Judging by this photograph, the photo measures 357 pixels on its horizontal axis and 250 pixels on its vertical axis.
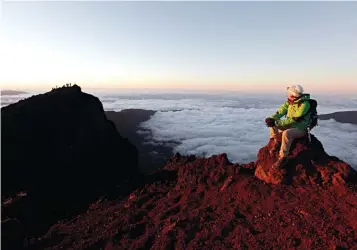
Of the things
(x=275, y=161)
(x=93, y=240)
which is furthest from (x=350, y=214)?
(x=93, y=240)

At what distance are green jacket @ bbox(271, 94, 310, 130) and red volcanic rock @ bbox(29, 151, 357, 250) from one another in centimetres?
82

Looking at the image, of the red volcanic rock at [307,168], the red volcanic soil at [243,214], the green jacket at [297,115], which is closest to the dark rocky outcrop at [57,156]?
the red volcanic soil at [243,214]

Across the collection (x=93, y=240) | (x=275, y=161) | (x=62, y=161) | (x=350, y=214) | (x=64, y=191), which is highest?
(x=275, y=161)

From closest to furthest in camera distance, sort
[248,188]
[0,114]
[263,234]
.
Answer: [263,234]
[248,188]
[0,114]

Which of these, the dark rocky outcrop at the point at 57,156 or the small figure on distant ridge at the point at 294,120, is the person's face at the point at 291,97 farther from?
the dark rocky outcrop at the point at 57,156

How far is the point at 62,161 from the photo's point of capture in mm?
18688

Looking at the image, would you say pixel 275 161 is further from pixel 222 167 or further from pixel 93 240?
pixel 93 240

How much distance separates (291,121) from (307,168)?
4.37 ft

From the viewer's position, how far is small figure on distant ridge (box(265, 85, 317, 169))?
294 inches

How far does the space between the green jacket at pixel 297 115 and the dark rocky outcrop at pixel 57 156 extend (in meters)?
10.2

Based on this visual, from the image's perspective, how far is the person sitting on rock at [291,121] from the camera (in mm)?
7457

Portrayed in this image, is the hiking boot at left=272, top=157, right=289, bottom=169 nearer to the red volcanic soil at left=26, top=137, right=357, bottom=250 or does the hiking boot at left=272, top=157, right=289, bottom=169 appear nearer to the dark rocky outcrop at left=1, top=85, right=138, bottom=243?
the red volcanic soil at left=26, top=137, right=357, bottom=250

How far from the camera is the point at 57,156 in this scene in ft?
60.9

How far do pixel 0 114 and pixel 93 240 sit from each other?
13.1 metres
